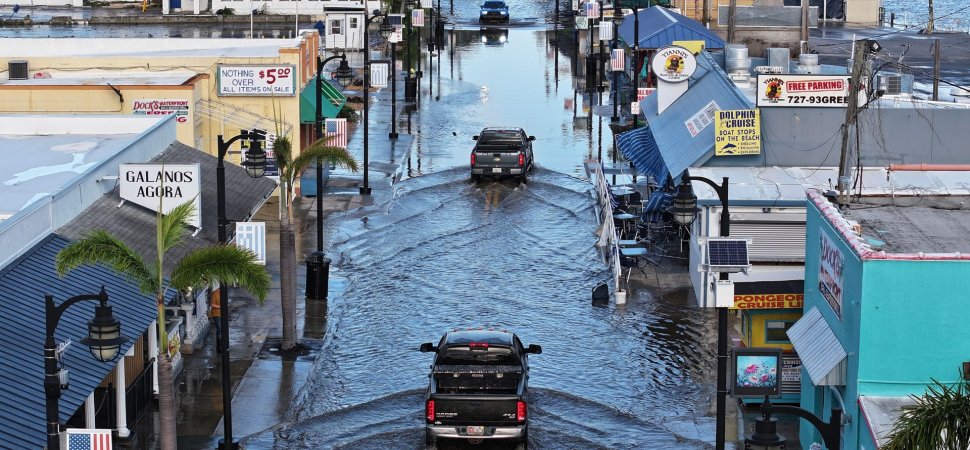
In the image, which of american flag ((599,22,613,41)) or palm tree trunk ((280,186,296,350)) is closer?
palm tree trunk ((280,186,296,350))

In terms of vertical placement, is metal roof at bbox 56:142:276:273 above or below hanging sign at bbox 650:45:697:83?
→ below

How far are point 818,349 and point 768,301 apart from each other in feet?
13.9

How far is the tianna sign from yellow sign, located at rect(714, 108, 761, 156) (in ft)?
32.0

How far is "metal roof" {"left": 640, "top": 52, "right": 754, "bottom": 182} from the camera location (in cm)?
3778

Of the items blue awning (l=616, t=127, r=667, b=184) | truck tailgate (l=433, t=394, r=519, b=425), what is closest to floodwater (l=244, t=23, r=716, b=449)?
truck tailgate (l=433, t=394, r=519, b=425)

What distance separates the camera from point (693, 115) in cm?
4019

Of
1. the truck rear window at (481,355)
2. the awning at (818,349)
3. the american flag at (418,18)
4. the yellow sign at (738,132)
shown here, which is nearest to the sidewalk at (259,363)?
the truck rear window at (481,355)

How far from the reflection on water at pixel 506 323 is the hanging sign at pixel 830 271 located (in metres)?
3.87

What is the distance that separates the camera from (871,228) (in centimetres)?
2377

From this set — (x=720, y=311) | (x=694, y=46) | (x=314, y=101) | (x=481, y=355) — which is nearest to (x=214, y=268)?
(x=481, y=355)

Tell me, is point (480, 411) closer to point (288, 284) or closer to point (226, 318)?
point (226, 318)

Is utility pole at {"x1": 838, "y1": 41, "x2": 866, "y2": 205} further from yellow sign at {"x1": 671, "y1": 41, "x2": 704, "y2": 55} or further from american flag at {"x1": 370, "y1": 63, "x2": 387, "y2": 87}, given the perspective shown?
american flag at {"x1": 370, "y1": 63, "x2": 387, "y2": 87}

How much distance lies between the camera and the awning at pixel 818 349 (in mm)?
22078

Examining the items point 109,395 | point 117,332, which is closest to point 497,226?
point 109,395
